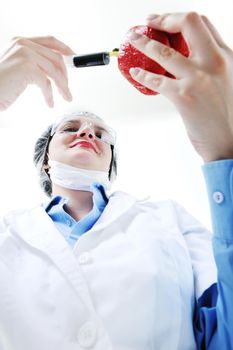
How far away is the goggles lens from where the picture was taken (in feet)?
4.41

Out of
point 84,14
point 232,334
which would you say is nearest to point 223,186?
point 232,334

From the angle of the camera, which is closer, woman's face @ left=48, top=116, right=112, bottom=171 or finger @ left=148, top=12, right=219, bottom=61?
finger @ left=148, top=12, right=219, bottom=61

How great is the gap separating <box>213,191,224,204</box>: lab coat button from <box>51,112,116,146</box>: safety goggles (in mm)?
792

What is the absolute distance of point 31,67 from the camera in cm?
76

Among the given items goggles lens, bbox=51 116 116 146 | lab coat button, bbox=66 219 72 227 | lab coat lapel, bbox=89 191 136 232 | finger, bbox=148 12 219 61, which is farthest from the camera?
goggles lens, bbox=51 116 116 146

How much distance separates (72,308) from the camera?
70 centimetres

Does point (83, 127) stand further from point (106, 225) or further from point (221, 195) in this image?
point (221, 195)

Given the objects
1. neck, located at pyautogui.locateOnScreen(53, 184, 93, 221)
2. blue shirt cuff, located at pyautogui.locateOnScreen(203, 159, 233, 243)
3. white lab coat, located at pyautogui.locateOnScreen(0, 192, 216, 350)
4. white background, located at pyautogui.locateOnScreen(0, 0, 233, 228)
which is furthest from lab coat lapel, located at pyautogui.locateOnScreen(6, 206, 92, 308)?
white background, located at pyautogui.locateOnScreen(0, 0, 233, 228)

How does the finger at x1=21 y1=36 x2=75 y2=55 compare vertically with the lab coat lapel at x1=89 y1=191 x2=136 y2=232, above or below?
above

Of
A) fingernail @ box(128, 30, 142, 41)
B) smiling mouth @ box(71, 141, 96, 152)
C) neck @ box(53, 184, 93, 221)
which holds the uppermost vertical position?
fingernail @ box(128, 30, 142, 41)

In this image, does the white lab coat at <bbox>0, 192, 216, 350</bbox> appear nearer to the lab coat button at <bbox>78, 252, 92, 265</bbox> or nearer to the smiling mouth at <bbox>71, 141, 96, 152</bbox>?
the lab coat button at <bbox>78, 252, 92, 265</bbox>

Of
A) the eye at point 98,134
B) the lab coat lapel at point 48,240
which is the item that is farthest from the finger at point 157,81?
the eye at point 98,134

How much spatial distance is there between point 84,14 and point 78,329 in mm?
1131

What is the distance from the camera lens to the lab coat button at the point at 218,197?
590mm
